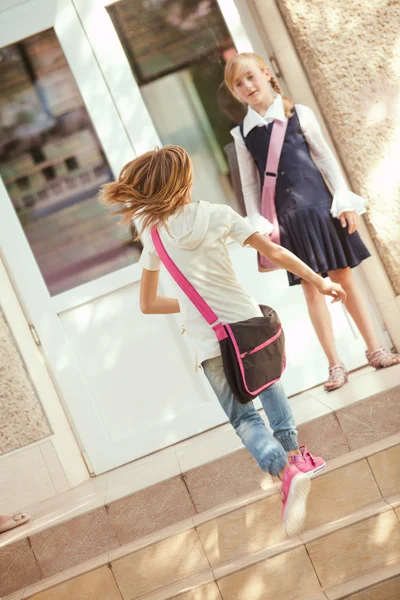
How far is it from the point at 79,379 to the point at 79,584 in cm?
141

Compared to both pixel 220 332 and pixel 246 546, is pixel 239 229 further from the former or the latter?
pixel 246 546

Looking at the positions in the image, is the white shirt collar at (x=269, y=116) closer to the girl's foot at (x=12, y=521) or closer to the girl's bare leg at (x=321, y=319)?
the girl's bare leg at (x=321, y=319)

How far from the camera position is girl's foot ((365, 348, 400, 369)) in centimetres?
396

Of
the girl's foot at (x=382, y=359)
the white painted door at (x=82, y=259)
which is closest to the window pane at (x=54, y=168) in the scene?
the white painted door at (x=82, y=259)

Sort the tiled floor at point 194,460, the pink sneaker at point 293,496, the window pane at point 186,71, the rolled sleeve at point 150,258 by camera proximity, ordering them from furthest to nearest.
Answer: the window pane at point 186,71 < the tiled floor at point 194,460 < the rolled sleeve at point 150,258 < the pink sneaker at point 293,496

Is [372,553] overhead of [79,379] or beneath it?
beneath

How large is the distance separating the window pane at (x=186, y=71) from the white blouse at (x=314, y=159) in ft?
1.17

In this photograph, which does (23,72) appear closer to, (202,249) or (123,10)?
(123,10)

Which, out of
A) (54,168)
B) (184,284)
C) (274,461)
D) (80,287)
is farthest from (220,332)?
(54,168)

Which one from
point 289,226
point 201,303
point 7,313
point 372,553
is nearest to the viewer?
point 201,303

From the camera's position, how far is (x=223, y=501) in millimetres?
3406

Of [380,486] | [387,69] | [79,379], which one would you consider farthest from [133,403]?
[387,69]

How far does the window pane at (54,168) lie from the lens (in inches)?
170

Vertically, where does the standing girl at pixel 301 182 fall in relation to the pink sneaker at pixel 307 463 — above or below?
above
